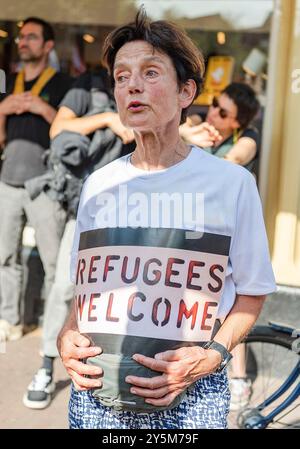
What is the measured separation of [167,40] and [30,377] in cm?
295

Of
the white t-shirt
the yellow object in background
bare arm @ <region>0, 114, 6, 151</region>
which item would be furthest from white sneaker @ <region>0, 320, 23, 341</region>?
the white t-shirt

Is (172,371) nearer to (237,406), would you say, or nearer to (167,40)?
(167,40)

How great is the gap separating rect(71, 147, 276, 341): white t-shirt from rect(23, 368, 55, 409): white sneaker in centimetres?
218

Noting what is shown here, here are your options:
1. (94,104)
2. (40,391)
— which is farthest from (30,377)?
(94,104)

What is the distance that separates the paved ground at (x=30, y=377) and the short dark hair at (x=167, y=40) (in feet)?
6.73

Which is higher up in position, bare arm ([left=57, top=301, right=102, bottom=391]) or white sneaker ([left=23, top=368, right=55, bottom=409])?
bare arm ([left=57, top=301, right=102, bottom=391])

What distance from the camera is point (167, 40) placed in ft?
6.45

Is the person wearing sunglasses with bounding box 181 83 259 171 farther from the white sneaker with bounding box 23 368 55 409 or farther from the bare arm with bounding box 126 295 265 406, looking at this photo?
the bare arm with bounding box 126 295 265 406

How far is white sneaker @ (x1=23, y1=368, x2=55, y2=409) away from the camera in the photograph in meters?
3.97

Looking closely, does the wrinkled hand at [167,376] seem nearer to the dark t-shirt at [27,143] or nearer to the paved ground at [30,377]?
the paved ground at [30,377]

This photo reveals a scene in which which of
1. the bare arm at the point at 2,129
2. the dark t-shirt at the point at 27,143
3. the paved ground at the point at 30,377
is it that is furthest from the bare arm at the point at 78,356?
the bare arm at the point at 2,129
